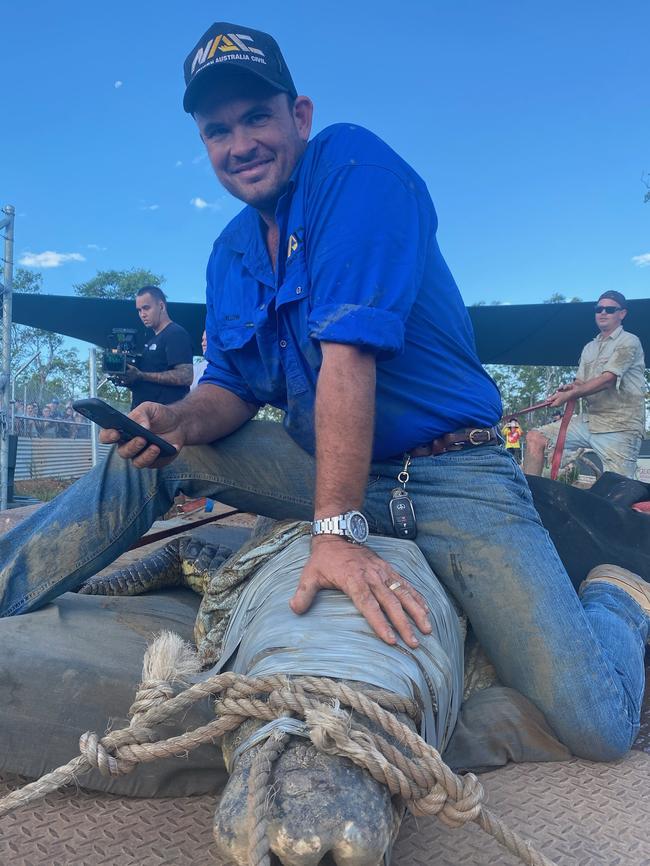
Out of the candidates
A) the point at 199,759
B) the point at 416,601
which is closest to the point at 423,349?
the point at 416,601

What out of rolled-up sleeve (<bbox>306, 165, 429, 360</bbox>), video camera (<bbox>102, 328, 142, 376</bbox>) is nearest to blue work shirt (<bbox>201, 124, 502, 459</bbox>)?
rolled-up sleeve (<bbox>306, 165, 429, 360</bbox>)

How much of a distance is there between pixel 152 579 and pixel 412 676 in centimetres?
139

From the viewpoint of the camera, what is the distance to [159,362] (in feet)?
16.5

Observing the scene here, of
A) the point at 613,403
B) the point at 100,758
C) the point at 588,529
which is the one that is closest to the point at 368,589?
the point at 100,758

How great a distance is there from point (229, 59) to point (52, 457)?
43.3 ft

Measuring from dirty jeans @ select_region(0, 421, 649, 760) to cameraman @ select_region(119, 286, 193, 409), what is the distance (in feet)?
A: 9.32

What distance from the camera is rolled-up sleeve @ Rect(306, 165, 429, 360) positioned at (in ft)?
4.51

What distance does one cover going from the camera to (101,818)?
43.5 inches

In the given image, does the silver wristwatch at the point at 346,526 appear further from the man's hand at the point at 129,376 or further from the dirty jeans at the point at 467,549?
the man's hand at the point at 129,376

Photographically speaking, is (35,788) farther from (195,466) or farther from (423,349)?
(423,349)

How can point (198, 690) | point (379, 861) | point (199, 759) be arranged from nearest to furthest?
point (379, 861) < point (198, 690) < point (199, 759)

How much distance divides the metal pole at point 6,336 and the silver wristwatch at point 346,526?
23.4 ft

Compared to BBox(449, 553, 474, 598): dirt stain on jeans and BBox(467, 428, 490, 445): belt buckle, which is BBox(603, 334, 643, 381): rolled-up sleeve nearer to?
BBox(467, 428, 490, 445): belt buckle

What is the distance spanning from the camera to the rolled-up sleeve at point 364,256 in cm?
138
